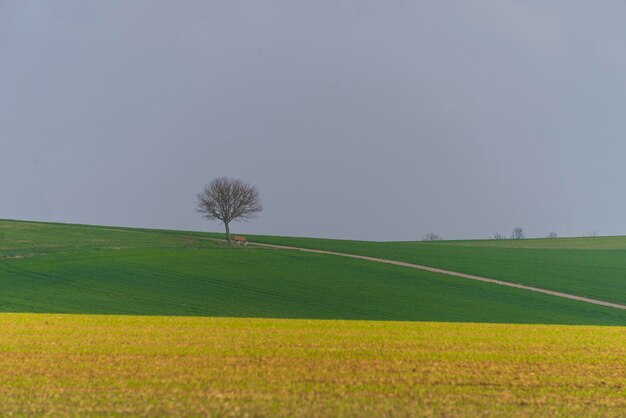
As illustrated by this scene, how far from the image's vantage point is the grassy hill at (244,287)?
27141 millimetres

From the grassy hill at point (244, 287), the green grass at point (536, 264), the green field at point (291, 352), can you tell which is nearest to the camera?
the green field at point (291, 352)

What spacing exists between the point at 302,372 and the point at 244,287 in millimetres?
24289

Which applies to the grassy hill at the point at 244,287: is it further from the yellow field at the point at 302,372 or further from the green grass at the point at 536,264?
the yellow field at the point at 302,372

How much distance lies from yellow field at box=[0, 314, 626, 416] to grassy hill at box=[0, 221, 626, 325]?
12434 millimetres

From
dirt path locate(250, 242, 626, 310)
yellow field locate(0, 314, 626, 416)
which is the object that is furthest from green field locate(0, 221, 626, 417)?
dirt path locate(250, 242, 626, 310)

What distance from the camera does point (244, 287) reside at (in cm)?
3316

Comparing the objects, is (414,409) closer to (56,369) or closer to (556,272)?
(56,369)

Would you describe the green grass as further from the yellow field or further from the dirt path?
the yellow field

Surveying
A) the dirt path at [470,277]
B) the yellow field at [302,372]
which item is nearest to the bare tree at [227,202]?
the dirt path at [470,277]

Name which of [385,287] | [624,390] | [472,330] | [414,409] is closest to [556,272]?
[385,287]

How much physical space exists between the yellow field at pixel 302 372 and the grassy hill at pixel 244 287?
12.4 meters

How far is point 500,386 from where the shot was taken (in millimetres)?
8680

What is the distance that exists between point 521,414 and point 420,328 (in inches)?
353

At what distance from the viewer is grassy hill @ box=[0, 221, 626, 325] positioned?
27.1 meters
